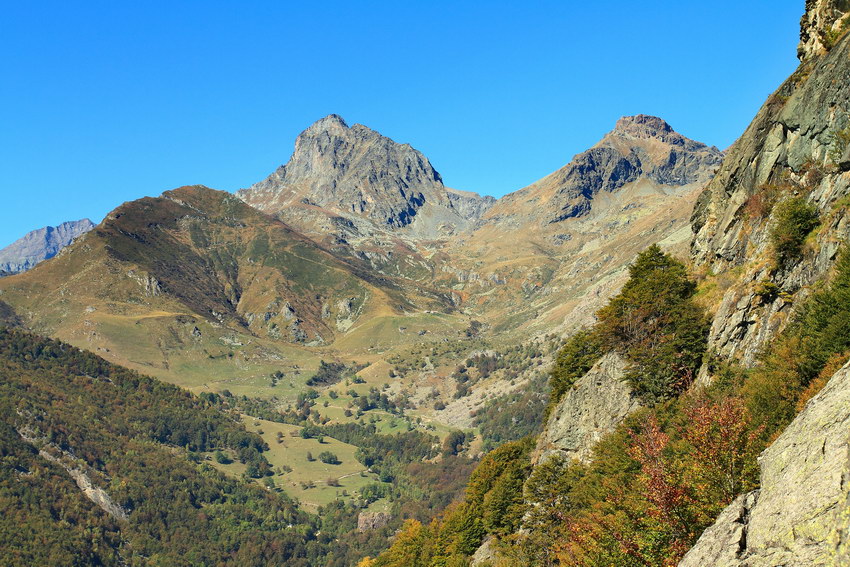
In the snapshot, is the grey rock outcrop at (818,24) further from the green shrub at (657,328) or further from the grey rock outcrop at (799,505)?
the grey rock outcrop at (799,505)

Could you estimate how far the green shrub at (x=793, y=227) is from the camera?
134 ft

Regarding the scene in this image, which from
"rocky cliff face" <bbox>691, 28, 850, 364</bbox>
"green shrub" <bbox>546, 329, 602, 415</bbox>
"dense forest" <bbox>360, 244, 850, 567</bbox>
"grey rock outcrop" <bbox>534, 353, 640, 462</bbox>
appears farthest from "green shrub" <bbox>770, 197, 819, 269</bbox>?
"green shrub" <bbox>546, 329, 602, 415</bbox>

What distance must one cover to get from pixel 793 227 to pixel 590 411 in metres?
27.7

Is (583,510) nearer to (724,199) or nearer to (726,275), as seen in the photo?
(726,275)

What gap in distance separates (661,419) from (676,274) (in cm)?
1623

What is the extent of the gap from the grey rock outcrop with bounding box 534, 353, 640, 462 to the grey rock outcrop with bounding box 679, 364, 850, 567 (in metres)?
34.7

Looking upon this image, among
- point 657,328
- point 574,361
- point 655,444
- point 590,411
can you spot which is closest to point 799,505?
point 655,444

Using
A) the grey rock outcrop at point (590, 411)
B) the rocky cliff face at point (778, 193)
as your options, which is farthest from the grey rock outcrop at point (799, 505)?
the grey rock outcrop at point (590, 411)

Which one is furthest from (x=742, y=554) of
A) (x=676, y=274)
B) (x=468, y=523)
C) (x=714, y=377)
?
(x=468, y=523)

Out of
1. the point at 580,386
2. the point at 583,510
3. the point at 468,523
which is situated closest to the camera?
the point at 583,510

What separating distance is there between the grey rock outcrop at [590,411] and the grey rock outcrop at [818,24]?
3305 centimetres

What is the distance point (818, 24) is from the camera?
51.1m

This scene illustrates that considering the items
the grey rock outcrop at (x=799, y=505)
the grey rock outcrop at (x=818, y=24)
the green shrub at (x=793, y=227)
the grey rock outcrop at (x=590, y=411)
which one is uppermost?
the grey rock outcrop at (x=818, y=24)

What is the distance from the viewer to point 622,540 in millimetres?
30750
